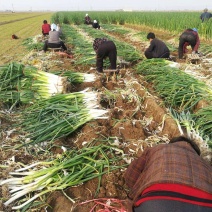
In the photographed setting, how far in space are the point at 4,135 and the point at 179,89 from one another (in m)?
2.90

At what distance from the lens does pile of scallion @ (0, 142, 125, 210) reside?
2.53 metres

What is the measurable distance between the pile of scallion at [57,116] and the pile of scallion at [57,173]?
1.52ft

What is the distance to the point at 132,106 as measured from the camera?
14.3ft

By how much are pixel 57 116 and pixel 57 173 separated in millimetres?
1032

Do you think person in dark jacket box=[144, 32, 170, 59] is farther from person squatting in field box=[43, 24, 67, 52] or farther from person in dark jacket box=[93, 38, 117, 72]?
person squatting in field box=[43, 24, 67, 52]

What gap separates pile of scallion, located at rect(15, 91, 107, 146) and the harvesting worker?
183cm

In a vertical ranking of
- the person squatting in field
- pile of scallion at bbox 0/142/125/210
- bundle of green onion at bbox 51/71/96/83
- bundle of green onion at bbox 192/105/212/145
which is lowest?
pile of scallion at bbox 0/142/125/210

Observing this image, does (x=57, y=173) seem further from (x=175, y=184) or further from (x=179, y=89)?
(x=179, y=89)

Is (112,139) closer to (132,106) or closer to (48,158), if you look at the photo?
(48,158)

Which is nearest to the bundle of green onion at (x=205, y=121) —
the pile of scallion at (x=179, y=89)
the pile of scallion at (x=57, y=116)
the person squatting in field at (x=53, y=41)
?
the pile of scallion at (x=179, y=89)

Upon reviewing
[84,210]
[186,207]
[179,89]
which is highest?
[186,207]

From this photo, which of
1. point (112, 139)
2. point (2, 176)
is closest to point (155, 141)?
point (112, 139)

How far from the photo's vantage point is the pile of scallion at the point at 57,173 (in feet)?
8.30

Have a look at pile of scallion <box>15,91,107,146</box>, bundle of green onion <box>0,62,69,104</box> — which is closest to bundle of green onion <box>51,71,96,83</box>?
bundle of green onion <box>0,62,69,104</box>
